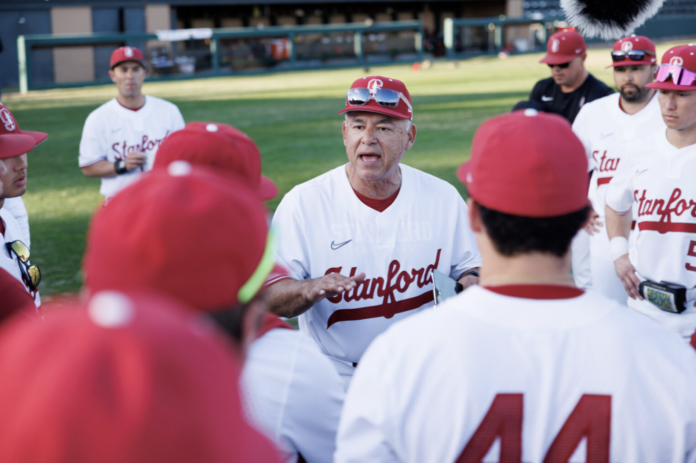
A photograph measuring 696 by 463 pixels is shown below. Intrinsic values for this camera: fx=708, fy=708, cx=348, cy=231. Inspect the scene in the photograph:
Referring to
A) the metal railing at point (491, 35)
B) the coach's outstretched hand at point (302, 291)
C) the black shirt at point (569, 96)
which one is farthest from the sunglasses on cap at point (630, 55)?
the metal railing at point (491, 35)

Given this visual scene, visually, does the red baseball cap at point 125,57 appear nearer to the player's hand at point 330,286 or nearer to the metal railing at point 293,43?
the player's hand at point 330,286

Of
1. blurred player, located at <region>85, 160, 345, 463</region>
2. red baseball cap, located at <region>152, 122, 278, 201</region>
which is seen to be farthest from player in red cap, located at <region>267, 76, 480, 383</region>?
blurred player, located at <region>85, 160, 345, 463</region>

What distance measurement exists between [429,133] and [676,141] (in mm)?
12046

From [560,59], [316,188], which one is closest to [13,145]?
[316,188]

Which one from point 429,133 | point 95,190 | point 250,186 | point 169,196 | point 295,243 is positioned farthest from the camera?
point 429,133

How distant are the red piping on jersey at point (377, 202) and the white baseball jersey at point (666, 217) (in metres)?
1.43

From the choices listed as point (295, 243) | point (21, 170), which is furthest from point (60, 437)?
point (21, 170)

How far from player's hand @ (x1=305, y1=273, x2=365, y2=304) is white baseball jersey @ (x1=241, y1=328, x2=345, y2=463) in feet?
3.34

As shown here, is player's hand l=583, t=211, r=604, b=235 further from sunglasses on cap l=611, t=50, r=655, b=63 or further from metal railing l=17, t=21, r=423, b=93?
metal railing l=17, t=21, r=423, b=93

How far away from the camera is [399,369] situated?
64.6 inches

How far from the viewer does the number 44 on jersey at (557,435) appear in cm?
163

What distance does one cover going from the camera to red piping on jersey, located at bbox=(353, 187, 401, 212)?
3.64 m

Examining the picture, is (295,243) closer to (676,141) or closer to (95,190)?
(676,141)

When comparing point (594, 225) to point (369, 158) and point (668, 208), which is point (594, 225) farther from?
point (369, 158)
